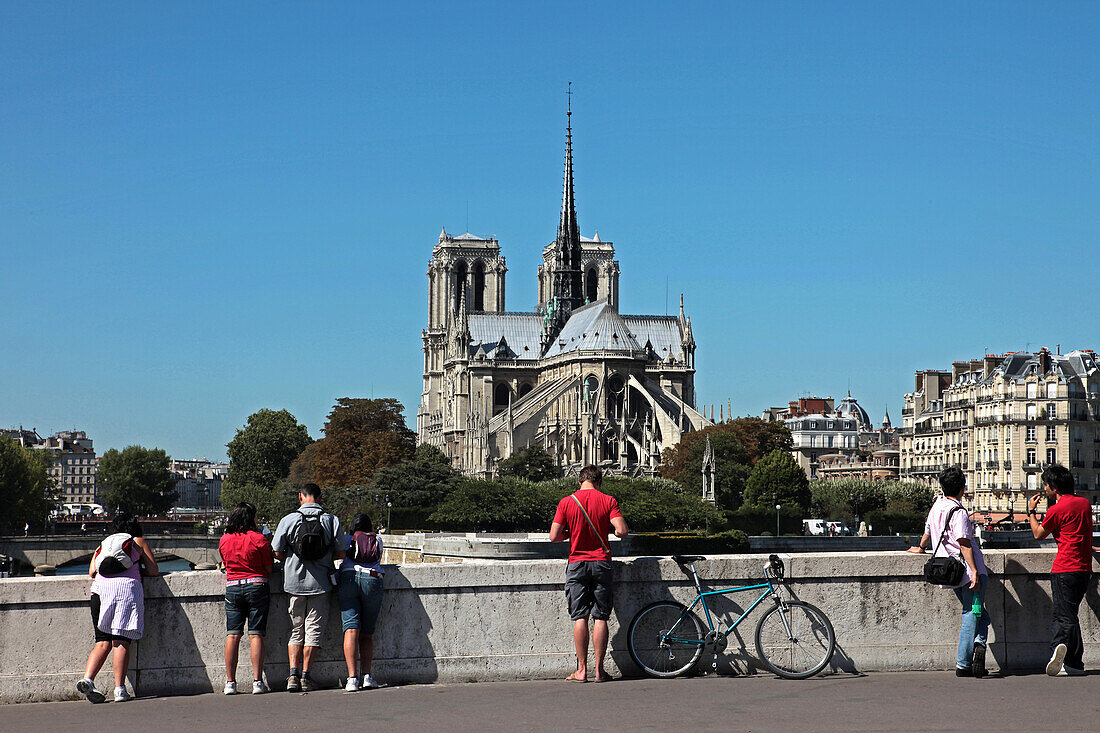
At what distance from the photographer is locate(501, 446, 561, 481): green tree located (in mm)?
104125

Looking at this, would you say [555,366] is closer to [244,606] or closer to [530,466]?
[530,466]

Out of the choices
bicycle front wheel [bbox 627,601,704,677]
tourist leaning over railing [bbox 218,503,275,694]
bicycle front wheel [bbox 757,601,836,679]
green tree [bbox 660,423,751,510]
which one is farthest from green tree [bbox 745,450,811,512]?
tourist leaning over railing [bbox 218,503,275,694]

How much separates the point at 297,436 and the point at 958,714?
421 ft

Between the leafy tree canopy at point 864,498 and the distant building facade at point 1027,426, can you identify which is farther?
the leafy tree canopy at point 864,498

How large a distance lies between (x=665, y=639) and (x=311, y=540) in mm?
3190

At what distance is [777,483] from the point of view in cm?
8612

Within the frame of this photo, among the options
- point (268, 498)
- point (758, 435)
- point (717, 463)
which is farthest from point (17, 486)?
point (758, 435)

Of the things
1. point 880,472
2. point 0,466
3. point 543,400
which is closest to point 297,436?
point 543,400

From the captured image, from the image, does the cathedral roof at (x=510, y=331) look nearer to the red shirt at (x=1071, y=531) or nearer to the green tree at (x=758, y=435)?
the green tree at (x=758, y=435)

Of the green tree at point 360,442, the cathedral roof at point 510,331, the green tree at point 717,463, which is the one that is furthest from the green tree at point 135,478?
the green tree at point 717,463

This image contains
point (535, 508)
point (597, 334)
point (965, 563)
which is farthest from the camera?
point (597, 334)

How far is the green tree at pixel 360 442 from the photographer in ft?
301

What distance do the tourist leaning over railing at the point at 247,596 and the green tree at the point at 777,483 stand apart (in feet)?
243

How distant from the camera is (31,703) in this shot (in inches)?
469
